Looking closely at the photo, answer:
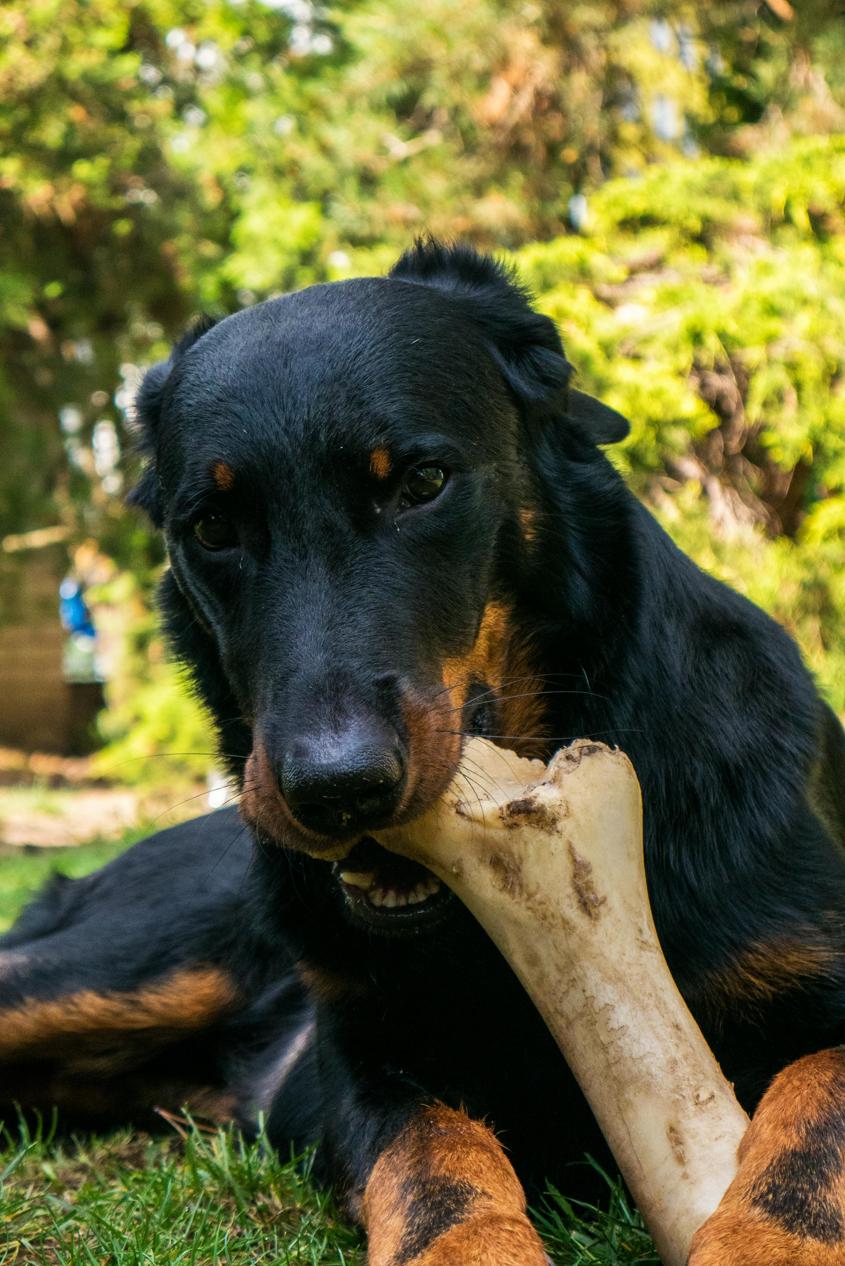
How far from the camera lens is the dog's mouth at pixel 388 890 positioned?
2.46m

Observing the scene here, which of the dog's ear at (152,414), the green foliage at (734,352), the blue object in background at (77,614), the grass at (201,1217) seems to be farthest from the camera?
the blue object in background at (77,614)

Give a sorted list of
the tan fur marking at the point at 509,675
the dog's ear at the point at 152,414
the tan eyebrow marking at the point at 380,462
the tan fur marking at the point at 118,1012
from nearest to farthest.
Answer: the tan eyebrow marking at the point at 380,462 < the tan fur marking at the point at 509,675 < the dog's ear at the point at 152,414 < the tan fur marking at the point at 118,1012

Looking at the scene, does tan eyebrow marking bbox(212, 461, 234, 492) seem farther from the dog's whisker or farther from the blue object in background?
the blue object in background

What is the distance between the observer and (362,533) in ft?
8.39

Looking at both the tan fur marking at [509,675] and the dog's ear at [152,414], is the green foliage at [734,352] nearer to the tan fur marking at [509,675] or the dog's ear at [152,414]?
the dog's ear at [152,414]

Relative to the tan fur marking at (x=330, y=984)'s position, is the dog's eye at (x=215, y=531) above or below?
above

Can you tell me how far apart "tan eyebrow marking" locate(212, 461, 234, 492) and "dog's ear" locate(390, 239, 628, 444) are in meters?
0.72

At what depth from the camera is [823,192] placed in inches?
310

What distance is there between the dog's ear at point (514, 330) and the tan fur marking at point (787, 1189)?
1.56m

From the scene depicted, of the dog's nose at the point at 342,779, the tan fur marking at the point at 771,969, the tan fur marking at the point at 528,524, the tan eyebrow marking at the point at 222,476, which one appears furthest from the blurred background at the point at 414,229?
the tan fur marking at the point at 771,969

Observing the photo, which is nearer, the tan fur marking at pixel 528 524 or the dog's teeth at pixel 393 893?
the dog's teeth at pixel 393 893

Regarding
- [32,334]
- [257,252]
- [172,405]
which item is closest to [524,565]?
[172,405]

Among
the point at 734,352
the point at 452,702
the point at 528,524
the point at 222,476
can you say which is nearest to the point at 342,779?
the point at 452,702

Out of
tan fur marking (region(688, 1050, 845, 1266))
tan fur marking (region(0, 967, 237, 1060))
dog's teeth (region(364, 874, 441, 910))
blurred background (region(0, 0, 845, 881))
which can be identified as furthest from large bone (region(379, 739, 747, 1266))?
blurred background (region(0, 0, 845, 881))
